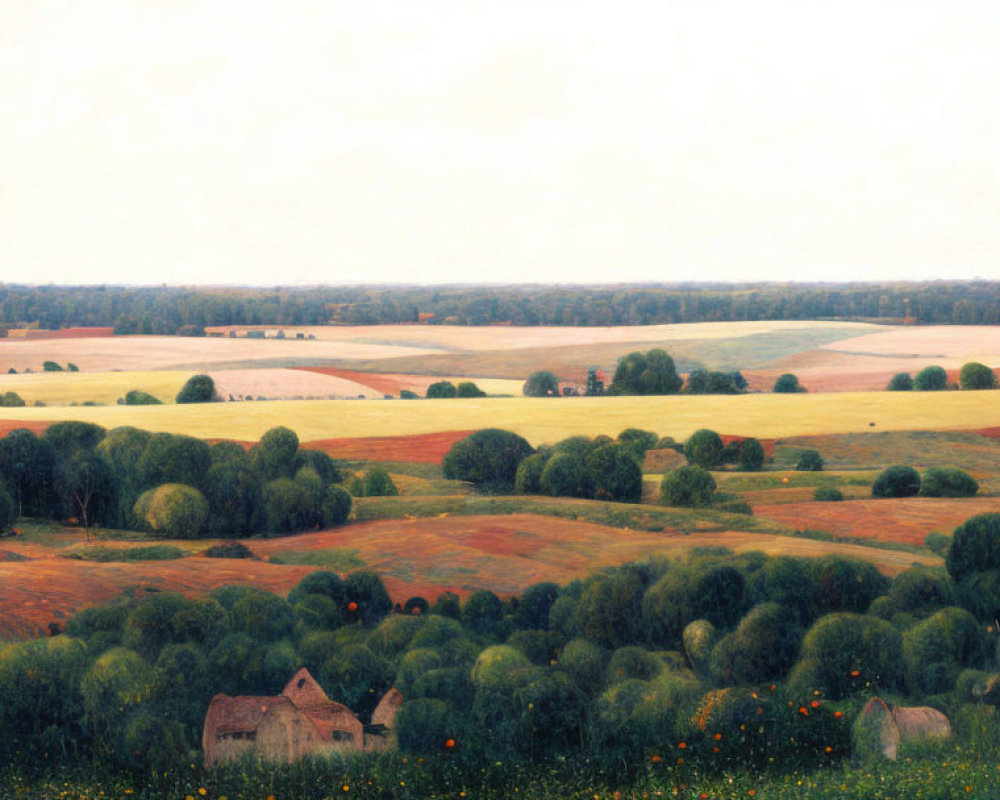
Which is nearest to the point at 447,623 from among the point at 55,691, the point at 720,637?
the point at 720,637

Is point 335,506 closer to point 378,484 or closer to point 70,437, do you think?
point 378,484

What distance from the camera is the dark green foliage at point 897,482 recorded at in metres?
16.6

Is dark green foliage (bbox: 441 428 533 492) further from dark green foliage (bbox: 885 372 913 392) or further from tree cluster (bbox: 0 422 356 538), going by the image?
dark green foliage (bbox: 885 372 913 392)

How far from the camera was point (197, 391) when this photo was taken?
17.9 metres

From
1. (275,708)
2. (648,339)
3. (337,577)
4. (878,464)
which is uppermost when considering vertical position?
(648,339)

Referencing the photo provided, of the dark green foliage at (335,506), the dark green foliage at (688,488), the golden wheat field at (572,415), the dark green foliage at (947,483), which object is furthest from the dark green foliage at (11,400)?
the dark green foliage at (947,483)

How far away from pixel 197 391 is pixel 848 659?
10.4m

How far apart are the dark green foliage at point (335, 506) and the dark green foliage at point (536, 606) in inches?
114

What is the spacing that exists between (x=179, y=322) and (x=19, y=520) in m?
4.69

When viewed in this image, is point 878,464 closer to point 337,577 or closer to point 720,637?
point 720,637

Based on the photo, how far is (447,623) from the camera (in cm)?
1448

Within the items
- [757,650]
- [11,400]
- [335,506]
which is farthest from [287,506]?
[757,650]

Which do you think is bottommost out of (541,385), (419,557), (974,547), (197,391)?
(419,557)

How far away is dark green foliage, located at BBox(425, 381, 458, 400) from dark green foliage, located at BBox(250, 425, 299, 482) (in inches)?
96.7
